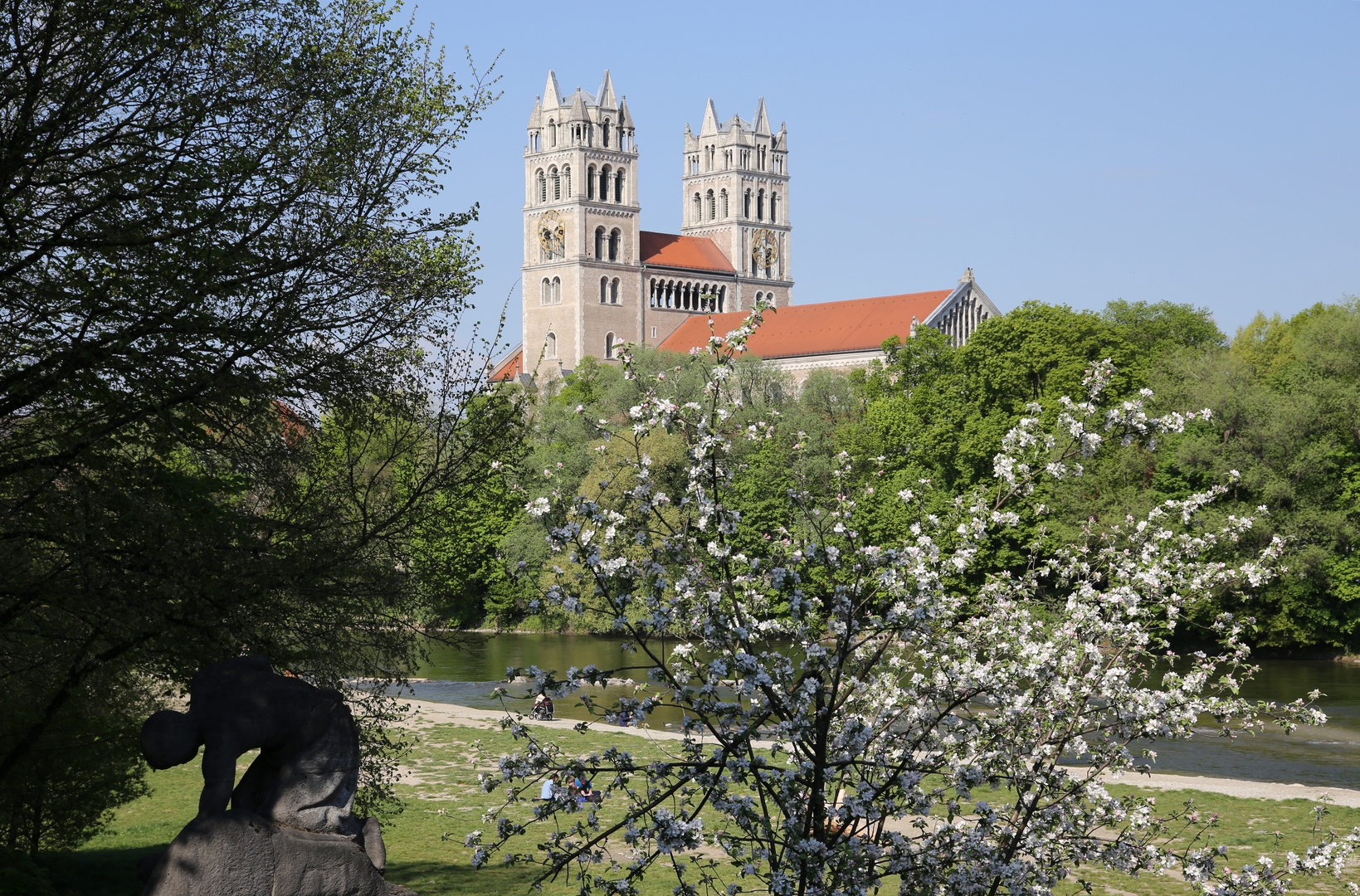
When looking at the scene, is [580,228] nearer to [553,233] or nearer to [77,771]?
[553,233]

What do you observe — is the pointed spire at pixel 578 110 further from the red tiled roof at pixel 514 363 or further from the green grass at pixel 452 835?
the green grass at pixel 452 835

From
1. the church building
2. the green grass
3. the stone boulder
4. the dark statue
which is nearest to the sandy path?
the green grass

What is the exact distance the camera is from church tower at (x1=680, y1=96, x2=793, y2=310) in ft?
398

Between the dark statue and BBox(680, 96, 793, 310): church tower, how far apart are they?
115 metres

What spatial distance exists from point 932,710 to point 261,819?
4519 millimetres

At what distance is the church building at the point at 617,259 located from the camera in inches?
4155

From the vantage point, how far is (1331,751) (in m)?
28.0

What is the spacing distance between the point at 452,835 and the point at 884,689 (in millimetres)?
7933

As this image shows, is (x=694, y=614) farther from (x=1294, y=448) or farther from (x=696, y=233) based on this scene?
(x=696, y=233)

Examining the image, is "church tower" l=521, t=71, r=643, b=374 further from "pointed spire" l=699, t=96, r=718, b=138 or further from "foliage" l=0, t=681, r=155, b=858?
"foliage" l=0, t=681, r=155, b=858

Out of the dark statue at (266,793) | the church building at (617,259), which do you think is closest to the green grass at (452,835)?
the dark statue at (266,793)

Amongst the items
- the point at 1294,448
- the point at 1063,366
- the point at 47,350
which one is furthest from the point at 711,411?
the point at 1063,366

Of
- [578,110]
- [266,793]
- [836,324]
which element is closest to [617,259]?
[578,110]

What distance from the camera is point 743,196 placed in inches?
4820
